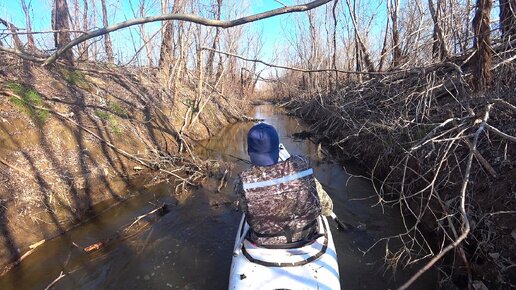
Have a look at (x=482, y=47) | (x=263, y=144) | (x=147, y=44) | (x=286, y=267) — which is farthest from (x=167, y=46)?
(x=286, y=267)

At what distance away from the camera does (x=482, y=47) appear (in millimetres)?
4359

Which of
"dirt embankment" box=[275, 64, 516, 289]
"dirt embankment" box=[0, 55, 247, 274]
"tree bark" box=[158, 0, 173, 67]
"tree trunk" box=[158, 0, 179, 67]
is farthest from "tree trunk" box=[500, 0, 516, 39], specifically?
"tree bark" box=[158, 0, 173, 67]

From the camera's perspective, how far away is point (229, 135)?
1425 centimetres

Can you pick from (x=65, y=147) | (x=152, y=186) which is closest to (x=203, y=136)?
(x=152, y=186)

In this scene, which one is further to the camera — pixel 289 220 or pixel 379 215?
pixel 379 215

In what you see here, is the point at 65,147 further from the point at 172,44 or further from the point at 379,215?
the point at 172,44

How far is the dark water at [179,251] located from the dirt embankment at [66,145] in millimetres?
476

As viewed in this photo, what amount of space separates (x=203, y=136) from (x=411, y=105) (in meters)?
8.35

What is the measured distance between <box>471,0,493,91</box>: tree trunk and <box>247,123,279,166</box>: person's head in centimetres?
345

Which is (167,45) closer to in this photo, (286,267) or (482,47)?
(482,47)

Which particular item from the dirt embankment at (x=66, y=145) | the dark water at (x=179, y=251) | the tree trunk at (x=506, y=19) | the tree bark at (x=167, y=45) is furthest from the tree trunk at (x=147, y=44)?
the tree trunk at (x=506, y=19)

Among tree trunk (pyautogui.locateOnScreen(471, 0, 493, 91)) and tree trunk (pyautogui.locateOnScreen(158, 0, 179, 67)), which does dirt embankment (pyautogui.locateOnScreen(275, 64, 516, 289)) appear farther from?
tree trunk (pyautogui.locateOnScreen(158, 0, 179, 67))

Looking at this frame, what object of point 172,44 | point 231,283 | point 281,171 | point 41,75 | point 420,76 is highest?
point 172,44

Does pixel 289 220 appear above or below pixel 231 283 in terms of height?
above
